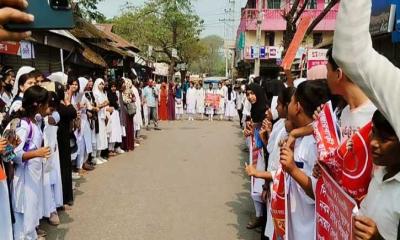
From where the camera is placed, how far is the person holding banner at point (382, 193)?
176cm

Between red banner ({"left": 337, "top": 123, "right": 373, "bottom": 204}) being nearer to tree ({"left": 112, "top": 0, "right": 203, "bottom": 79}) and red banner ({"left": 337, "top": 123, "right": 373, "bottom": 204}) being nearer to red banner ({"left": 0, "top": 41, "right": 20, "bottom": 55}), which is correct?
red banner ({"left": 0, "top": 41, "right": 20, "bottom": 55})

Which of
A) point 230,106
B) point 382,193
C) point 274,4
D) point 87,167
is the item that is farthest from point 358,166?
point 274,4

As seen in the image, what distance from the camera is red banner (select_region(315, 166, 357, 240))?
2.02 meters

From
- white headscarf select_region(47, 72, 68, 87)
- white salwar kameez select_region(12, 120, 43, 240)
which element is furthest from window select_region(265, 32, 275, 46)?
white salwar kameez select_region(12, 120, 43, 240)

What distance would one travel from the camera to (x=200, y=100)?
2248cm

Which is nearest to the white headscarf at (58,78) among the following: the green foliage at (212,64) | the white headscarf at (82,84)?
the white headscarf at (82,84)

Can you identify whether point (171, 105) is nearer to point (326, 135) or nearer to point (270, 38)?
point (326, 135)

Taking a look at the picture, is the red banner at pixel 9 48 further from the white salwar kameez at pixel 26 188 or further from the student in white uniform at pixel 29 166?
the white salwar kameez at pixel 26 188

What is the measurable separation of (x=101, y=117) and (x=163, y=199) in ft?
10.9

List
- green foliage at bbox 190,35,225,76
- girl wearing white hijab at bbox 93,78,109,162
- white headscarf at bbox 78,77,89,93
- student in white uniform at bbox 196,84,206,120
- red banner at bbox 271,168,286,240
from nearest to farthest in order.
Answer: red banner at bbox 271,168,286,240
white headscarf at bbox 78,77,89,93
girl wearing white hijab at bbox 93,78,109,162
student in white uniform at bbox 196,84,206,120
green foliage at bbox 190,35,225,76

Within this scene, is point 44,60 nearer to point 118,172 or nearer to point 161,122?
point 118,172

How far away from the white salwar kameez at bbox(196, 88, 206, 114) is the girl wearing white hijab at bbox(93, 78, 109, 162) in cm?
1265

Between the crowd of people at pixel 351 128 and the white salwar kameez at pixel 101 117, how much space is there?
211 inches

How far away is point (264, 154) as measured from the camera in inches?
214
